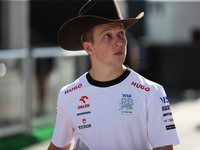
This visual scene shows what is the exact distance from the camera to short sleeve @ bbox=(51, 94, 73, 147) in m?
2.79

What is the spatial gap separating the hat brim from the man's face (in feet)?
0.23

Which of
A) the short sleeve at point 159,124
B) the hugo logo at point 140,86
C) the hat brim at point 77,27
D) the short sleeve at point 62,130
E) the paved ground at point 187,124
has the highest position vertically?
the hat brim at point 77,27

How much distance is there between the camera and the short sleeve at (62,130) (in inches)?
110

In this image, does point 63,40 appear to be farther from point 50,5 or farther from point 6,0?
point 50,5

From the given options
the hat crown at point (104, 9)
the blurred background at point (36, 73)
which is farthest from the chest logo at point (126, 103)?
the blurred background at point (36, 73)

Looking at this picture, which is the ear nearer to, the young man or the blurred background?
the young man

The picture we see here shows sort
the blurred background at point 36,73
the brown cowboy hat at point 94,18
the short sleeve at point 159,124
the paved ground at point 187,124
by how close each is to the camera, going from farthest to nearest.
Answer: the blurred background at point 36,73 → the paved ground at point 187,124 → the brown cowboy hat at point 94,18 → the short sleeve at point 159,124

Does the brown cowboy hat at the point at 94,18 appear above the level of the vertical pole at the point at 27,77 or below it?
above

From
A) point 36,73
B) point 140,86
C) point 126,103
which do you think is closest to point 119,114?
point 126,103

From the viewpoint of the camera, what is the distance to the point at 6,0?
828cm

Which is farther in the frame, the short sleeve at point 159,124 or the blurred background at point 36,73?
the blurred background at point 36,73

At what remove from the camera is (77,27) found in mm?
2828

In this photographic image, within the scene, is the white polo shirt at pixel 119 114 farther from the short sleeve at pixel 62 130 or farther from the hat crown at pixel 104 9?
the hat crown at pixel 104 9

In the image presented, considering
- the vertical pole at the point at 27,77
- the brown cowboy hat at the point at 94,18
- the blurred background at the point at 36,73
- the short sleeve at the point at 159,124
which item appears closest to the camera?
the short sleeve at the point at 159,124
